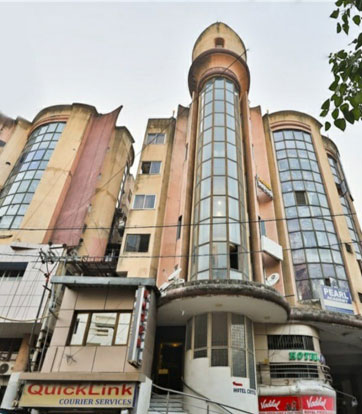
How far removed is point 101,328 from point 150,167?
14.8 m

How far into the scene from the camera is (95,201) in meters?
26.2

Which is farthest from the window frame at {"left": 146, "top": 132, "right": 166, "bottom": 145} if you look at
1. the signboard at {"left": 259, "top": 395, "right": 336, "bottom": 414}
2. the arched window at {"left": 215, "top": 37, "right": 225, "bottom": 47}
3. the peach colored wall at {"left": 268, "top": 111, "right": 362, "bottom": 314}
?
the signboard at {"left": 259, "top": 395, "right": 336, "bottom": 414}

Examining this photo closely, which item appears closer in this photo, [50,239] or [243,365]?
[243,365]

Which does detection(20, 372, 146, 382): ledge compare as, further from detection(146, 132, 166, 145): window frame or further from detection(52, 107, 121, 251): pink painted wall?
detection(146, 132, 166, 145): window frame

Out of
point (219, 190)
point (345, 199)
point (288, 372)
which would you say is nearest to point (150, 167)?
point (219, 190)

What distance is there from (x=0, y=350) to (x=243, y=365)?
15005mm

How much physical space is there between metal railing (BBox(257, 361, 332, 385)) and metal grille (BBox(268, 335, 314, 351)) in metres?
0.84

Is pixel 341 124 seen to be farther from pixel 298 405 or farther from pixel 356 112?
pixel 298 405

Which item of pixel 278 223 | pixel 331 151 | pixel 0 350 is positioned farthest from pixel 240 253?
pixel 331 151

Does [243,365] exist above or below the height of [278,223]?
below

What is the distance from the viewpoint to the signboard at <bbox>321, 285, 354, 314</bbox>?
750 inches

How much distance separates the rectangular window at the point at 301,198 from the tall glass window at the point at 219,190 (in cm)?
711

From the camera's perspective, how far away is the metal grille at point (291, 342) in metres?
16.4

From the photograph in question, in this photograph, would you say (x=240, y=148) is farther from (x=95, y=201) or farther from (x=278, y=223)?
(x=95, y=201)
